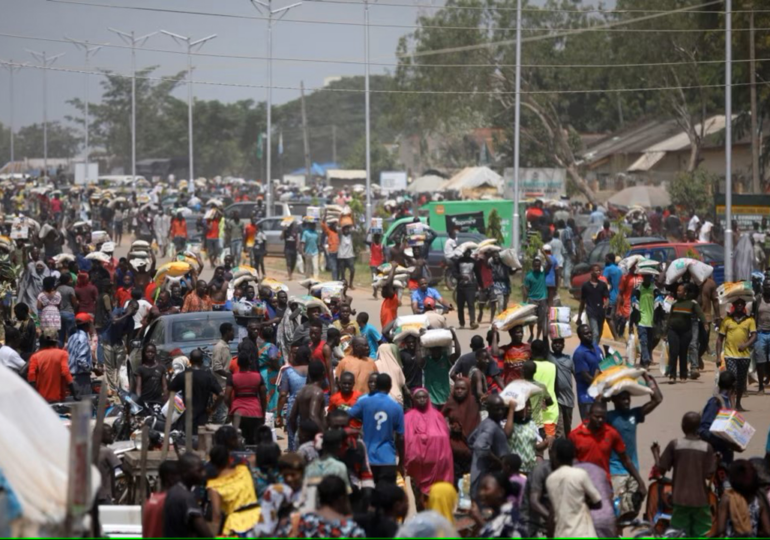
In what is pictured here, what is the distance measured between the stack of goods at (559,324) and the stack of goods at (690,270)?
415 centimetres

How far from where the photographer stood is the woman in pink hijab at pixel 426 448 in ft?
35.8

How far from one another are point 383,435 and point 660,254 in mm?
16685

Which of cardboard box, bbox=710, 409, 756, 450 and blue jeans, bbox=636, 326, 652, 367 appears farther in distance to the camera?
blue jeans, bbox=636, 326, 652, 367

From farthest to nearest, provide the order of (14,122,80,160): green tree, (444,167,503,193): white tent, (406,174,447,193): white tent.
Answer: (14,122,80,160): green tree, (406,174,447,193): white tent, (444,167,503,193): white tent

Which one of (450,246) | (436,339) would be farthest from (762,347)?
(450,246)

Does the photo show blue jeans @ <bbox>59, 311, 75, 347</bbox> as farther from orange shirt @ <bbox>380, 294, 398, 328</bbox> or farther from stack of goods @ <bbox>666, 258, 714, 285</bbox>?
stack of goods @ <bbox>666, 258, 714, 285</bbox>

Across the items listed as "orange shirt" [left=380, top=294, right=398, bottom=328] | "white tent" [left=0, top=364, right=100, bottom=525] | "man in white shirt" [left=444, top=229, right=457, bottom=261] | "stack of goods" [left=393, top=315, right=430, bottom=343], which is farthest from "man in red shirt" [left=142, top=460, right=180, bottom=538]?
"man in white shirt" [left=444, top=229, right=457, bottom=261]

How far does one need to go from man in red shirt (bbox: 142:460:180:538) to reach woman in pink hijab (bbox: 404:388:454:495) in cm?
255

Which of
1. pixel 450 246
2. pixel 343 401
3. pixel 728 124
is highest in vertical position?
pixel 728 124

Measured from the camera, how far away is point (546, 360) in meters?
12.9

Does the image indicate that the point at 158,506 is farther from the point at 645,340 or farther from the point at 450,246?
the point at 450,246

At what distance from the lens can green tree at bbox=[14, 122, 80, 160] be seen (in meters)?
165

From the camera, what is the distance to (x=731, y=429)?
411 inches

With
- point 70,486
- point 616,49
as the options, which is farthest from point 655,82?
point 70,486
